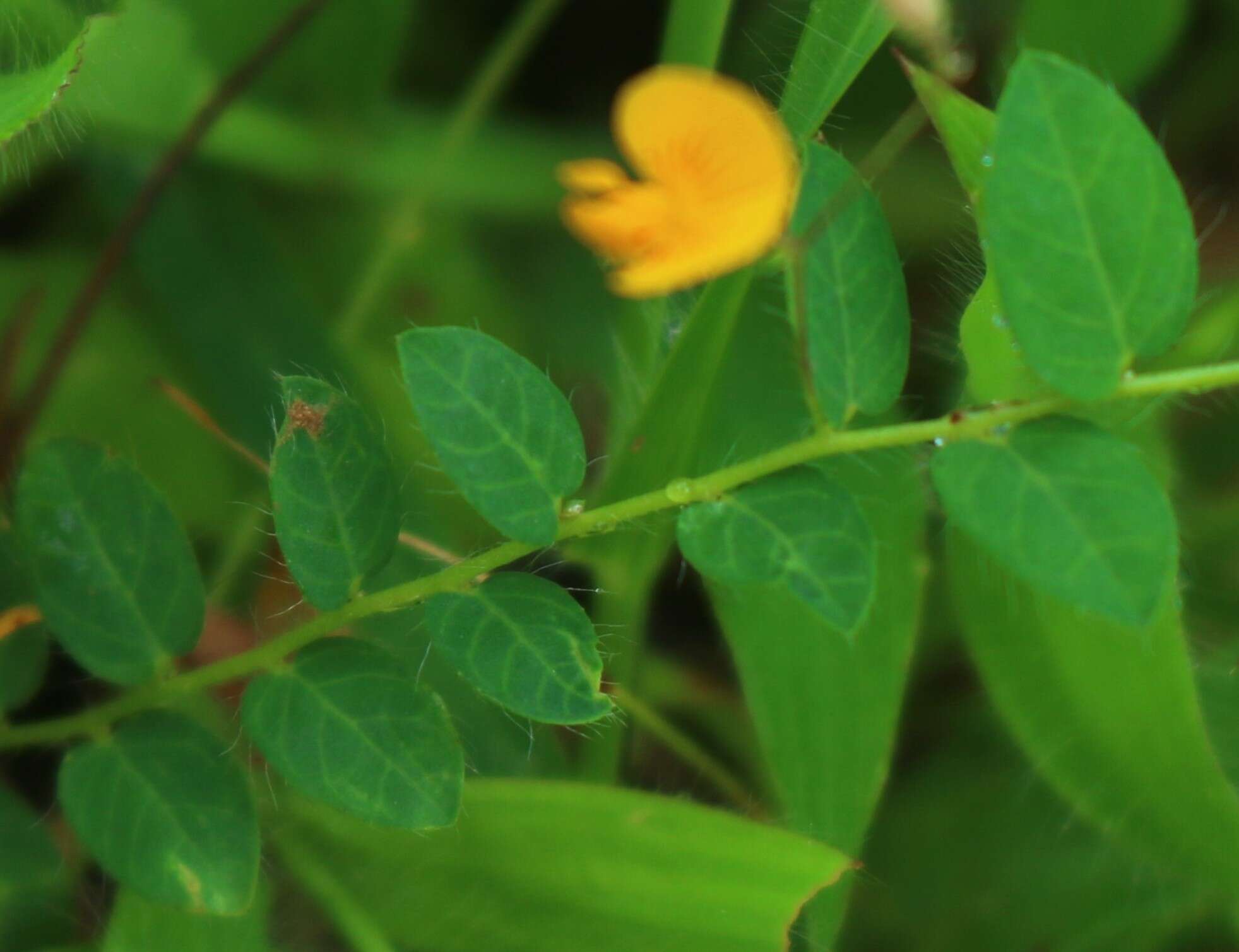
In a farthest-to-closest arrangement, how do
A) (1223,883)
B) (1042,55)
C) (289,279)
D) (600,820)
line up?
(289,279) < (1223,883) < (600,820) < (1042,55)

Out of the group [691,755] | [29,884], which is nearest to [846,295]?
[691,755]

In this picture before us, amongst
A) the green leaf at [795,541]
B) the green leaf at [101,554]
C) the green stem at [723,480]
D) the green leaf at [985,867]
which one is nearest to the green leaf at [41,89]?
the green leaf at [101,554]

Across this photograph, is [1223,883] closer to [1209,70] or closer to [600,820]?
[600,820]

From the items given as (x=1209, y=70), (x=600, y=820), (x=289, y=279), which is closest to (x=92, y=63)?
(x=289, y=279)

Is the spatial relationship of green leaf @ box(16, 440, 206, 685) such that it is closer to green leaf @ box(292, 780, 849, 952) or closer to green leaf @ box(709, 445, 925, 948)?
green leaf @ box(292, 780, 849, 952)

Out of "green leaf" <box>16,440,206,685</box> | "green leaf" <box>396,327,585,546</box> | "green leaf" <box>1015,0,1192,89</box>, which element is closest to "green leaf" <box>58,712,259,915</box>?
"green leaf" <box>16,440,206,685</box>

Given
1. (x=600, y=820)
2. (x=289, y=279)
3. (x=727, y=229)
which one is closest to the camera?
(x=727, y=229)
